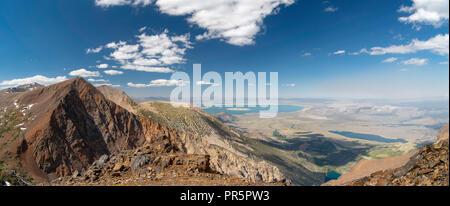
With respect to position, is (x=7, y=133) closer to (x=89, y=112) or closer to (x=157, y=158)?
(x=89, y=112)

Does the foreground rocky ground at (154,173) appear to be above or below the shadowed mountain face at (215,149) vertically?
above

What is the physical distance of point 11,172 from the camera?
968 inches

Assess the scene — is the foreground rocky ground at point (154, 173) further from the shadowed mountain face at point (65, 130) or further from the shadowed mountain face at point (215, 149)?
the shadowed mountain face at point (215, 149)

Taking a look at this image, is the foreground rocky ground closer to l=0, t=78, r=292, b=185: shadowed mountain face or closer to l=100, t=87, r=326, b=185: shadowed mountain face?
l=0, t=78, r=292, b=185: shadowed mountain face

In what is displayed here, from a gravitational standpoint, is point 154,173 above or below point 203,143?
above

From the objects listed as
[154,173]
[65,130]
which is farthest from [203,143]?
[154,173]

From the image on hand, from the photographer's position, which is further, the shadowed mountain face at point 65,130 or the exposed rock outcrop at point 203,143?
the exposed rock outcrop at point 203,143

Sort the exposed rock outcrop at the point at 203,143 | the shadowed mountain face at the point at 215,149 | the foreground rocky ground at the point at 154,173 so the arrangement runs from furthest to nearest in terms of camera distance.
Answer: the shadowed mountain face at the point at 215,149 → the exposed rock outcrop at the point at 203,143 → the foreground rocky ground at the point at 154,173

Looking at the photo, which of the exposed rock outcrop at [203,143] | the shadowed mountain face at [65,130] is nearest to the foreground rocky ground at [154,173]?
the shadowed mountain face at [65,130]

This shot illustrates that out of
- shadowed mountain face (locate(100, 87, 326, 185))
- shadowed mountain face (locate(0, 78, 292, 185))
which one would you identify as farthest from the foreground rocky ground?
shadowed mountain face (locate(100, 87, 326, 185))

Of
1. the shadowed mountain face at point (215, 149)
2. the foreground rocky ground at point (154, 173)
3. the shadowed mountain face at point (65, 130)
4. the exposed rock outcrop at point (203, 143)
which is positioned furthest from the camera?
the shadowed mountain face at point (215, 149)

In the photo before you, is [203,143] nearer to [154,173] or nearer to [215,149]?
[215,149]
